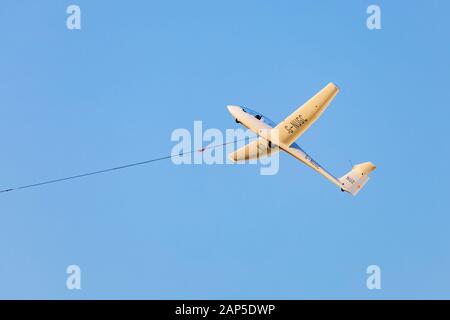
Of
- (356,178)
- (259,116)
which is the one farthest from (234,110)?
(356,178)

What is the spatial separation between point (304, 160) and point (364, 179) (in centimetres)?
573

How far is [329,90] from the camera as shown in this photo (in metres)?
36.2

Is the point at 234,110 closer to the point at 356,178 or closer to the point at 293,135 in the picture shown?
the point at 293,135

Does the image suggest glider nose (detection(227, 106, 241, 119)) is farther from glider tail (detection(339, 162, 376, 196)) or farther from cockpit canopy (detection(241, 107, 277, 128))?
glider tail (detection(339, 162, 376, 196))

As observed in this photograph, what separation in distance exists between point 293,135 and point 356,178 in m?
5.92

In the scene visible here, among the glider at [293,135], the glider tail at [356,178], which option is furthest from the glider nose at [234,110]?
the glider tail at [356,178]

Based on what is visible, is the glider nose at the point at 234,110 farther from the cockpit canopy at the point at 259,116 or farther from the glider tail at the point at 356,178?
the glider tail at the point at 356,178

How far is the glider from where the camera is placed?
3628cm

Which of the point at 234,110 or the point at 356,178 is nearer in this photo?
the point at 234,110

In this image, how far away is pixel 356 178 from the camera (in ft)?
131

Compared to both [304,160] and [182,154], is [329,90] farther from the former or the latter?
[182,154]

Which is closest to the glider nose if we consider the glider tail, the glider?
the glider

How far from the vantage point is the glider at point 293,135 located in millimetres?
36281
